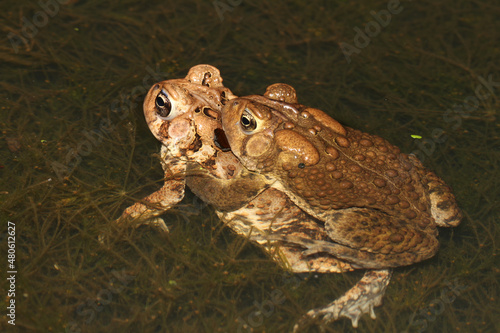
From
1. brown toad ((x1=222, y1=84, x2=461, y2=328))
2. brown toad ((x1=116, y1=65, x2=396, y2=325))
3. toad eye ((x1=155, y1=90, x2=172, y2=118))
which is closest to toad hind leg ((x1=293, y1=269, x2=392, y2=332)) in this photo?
brown toad ((x1=116, y1=65, x2=396, y2=325))

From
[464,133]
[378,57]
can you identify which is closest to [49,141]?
[378,57]

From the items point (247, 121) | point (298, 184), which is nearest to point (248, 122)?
point (247, 121)

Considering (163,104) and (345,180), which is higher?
(345,180)

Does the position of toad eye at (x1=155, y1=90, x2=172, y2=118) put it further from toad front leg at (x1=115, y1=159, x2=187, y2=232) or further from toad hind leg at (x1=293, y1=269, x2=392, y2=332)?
toad hind leg at (x1=293, y1=269, x2=392, y2=332)

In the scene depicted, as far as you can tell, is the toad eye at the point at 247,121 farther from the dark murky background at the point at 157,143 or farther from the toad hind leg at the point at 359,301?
the toad hind leg at the point at 359,301

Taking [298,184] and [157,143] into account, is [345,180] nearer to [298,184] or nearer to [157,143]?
[298,184]

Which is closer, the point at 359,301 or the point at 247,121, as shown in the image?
the point at 247,121

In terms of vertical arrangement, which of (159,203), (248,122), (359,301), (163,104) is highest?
(248,122)

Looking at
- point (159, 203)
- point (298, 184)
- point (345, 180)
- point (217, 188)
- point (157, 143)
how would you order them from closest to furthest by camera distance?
point (345, 180) → point (298, 184) → point (217, 188) → point (159, 203) → point (157, 143)
